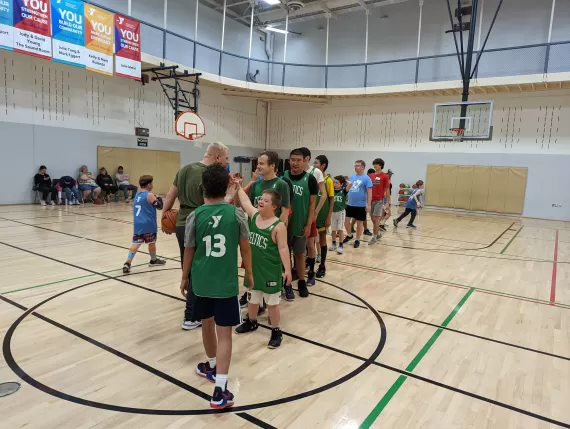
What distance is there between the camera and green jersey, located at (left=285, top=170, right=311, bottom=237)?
4379 mm

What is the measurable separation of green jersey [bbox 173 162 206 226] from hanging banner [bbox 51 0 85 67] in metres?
9.90

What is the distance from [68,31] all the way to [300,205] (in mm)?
10295

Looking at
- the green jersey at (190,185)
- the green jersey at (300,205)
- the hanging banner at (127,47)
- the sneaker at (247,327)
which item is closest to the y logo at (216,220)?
the green jersey at (190,185)

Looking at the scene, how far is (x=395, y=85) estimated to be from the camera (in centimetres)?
1612

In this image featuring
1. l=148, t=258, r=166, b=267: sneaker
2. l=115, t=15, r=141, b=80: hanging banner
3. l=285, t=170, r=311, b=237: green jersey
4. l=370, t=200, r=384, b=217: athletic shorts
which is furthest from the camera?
l=115, t=15, r=141, b=80: hanging banner

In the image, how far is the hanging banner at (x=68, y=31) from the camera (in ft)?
34.5

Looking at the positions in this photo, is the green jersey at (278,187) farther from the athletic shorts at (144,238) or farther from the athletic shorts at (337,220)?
the athletic shorts at (337,220)

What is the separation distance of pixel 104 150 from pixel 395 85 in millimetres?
12041

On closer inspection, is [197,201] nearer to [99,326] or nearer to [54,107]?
[99,326]

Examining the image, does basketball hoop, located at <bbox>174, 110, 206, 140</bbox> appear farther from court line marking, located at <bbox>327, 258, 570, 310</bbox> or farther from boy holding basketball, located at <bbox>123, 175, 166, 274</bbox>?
court line marking, located at <bbox>327, 258, 570, 310</bbox>

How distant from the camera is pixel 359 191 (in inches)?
298

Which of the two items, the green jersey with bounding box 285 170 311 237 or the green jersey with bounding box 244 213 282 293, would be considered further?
the green jersey with bounding box 285 170 311 237

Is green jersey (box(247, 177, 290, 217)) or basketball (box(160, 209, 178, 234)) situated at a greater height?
green jersey (box(247, 177, 290, 217))

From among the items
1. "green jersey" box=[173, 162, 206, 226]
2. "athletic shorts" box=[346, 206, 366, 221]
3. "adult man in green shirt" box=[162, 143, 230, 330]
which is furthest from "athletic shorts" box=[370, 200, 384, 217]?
"green jersey" box=[173, 162, 206, 226]
